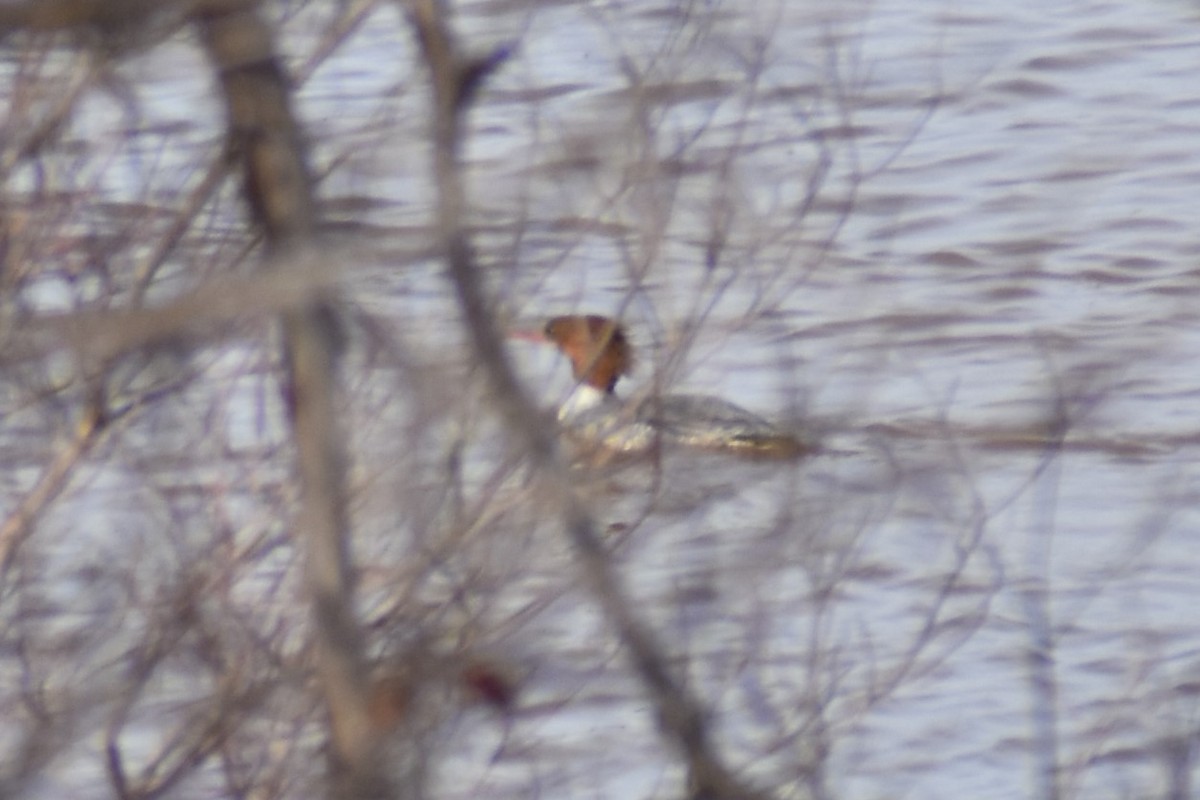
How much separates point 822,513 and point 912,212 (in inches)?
236

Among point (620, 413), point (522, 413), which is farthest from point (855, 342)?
point (522, 413)

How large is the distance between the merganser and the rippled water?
89 millimetres

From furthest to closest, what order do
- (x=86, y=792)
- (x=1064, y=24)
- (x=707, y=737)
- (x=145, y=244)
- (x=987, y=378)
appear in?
(x=1064, y=24) < (x=987, y=378) < (x=86, y=792) < (x=145, y=244) < (x=707, y=737)

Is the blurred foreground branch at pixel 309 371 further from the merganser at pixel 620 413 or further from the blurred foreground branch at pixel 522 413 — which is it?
the merganser at pixel 620 413

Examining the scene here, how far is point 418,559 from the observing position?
3.62m

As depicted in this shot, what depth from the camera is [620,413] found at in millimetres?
4836

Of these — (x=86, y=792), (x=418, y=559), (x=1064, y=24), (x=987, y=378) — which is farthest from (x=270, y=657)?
(x=1064, y=24)

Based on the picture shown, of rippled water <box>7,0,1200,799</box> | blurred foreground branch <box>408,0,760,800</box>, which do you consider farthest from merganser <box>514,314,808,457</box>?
blurred foreground branch <box>408,0,760,800</box>

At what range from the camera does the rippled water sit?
401 cm

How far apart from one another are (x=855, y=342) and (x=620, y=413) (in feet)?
4.16

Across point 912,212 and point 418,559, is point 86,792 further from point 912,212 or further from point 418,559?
point 912,212

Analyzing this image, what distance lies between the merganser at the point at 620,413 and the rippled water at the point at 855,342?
0.29 ft

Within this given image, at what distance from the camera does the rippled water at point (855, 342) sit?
13.1 feet

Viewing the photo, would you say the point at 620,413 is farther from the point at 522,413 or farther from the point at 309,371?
the point at 309,371
